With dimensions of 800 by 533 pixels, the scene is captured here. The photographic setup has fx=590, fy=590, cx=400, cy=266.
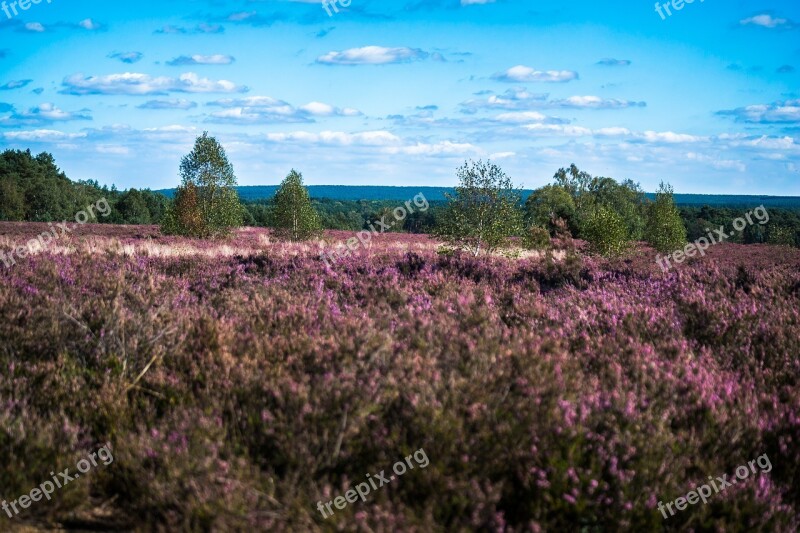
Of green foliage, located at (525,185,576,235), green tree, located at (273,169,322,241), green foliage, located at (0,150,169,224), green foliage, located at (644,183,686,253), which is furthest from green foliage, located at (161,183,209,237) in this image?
green foliage, located at (0,150,169,224)

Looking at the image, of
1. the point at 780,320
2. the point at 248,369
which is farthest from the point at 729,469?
the point at 248,369

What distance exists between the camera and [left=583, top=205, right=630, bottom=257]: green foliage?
23.9 m

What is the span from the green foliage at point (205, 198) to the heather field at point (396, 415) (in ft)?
91.7

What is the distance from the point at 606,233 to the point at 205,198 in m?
22.5

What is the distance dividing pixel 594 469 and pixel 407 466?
3.54ft

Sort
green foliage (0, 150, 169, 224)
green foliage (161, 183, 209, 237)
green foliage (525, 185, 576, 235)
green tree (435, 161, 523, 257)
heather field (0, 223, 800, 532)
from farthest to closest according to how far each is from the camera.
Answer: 1. green foliage (0, 150, 169, 224)
2. green foliage (525, 185, 576, 235)
3. green foliage (161, 183, 209, 237)
4. green tree (435, 161, 523, 257)
5. heather field (0, 223, 800, 532)

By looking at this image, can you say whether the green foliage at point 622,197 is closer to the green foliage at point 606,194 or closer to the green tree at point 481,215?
the green foliage at point 606,194

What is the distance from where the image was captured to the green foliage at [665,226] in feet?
119

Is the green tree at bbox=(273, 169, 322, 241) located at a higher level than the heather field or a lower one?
higher

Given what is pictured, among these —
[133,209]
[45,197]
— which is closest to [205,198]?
[45,197]

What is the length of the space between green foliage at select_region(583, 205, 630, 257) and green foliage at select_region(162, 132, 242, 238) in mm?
19929

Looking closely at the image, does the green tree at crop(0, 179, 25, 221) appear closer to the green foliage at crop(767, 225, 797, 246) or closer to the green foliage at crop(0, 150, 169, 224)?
the green foliage at crop(0, 150, 169, 224)

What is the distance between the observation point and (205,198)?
34.4m

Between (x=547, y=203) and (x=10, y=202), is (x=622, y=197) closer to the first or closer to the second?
(x=547, y=203)
